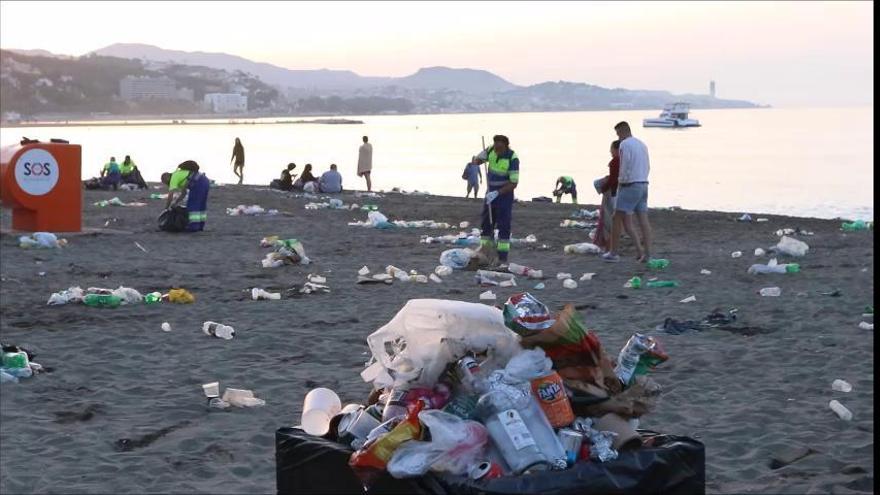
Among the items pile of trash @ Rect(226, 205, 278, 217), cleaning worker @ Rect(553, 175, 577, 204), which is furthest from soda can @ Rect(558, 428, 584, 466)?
cleaning worker @ Rect(553, 175, 577, 204)

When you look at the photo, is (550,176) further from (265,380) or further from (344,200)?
(265,380)

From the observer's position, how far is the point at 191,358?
294 inches

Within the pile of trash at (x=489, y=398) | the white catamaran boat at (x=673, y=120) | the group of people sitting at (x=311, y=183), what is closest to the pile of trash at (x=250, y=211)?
the group of people sitting at (x=311, y=183)

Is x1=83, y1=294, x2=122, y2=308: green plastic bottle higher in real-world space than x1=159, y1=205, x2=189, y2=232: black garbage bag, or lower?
lower

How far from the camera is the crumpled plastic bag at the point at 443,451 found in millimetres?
2889

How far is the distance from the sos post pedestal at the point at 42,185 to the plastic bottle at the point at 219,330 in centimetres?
772

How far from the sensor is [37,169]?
49.7 feet

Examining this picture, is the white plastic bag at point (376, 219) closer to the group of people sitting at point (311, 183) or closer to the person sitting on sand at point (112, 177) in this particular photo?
the group of people sitting at point (311, 183)

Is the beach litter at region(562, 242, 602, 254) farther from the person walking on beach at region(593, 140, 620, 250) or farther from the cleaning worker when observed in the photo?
the cleaning worker

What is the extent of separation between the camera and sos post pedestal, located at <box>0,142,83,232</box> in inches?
586

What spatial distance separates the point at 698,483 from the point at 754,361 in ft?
14.8

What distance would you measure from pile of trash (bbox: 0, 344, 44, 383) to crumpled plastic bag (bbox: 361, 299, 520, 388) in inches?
164

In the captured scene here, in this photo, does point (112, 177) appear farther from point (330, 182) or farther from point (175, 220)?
point (175, 220)

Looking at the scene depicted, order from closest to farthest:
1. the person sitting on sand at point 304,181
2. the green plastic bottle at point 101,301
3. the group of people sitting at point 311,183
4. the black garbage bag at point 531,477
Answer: the black garbage bag at point 531,477, the green plastic bottle at point 101,301, the group of people sitting at point 311,183, the person sitting on sand at point 304,181
